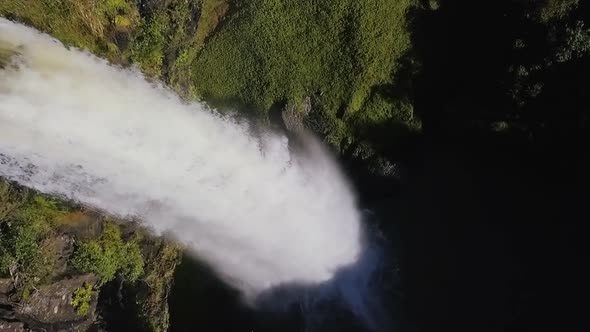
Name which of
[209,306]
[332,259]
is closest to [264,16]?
[332,259]

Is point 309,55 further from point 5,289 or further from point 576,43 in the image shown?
point 5,289

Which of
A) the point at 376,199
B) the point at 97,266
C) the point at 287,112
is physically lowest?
the point at 97,266

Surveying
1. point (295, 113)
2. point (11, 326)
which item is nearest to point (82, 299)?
point (11, 326)

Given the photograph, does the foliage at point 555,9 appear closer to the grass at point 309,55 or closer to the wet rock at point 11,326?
the grass at point 309,55

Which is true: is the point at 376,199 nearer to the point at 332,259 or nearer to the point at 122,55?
the point at 332,259

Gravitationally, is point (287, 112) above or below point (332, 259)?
above

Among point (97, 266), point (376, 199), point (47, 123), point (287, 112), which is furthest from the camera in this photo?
point (376, 199)

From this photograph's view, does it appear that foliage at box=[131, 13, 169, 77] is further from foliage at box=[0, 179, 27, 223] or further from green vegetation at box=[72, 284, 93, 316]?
green vegetation at box=[72, 284, 93, 316]
